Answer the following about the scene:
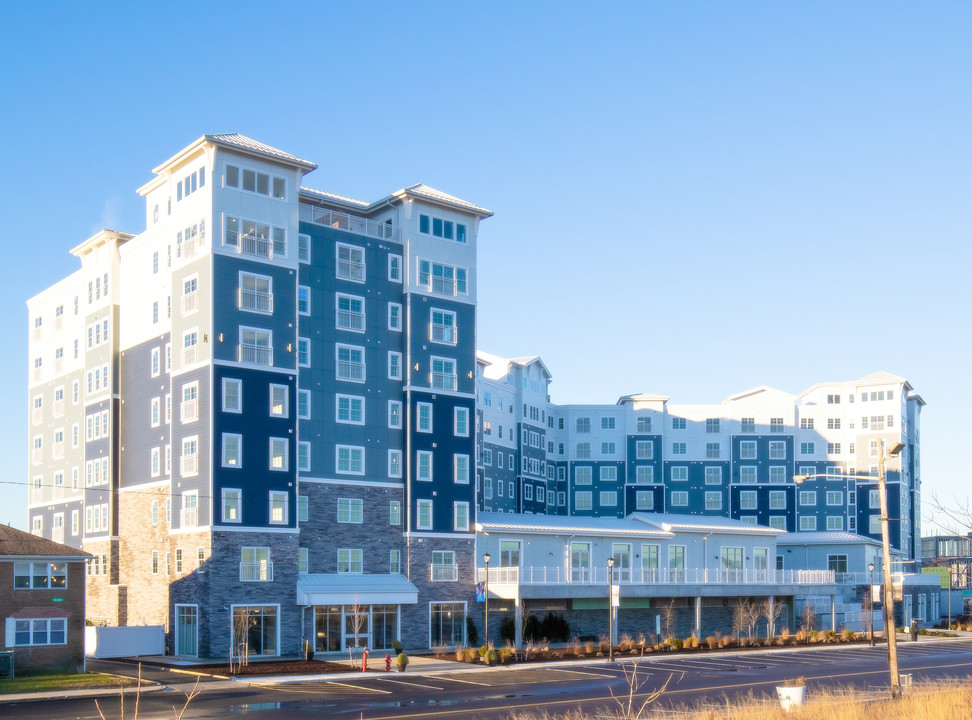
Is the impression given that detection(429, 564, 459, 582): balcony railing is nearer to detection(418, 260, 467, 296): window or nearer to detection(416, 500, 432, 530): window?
detection(416, 500, 432, 530): window

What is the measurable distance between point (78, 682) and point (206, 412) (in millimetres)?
16957

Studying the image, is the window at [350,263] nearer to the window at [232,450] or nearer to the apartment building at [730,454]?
the window at [232,450]

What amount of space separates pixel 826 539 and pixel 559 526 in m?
39.9

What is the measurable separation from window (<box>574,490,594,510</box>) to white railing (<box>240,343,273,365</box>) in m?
65.2

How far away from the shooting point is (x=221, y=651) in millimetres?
54031

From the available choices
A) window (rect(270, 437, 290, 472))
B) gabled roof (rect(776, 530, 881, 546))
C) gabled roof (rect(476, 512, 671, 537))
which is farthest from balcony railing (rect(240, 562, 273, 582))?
gabled roof (rect(776, 530, 881, 546))

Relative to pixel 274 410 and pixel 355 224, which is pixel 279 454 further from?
pixel 355 224

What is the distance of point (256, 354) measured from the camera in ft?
189

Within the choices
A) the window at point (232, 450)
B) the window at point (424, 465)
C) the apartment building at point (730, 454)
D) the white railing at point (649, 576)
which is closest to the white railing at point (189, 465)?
the window at point (232, 450)

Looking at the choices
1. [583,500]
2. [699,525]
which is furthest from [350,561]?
[583,500]

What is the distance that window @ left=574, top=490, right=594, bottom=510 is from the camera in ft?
386

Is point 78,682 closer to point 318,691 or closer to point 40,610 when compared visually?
point 40,610

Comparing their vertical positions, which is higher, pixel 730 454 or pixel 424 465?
pixel 730 454

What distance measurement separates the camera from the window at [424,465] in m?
64.4
